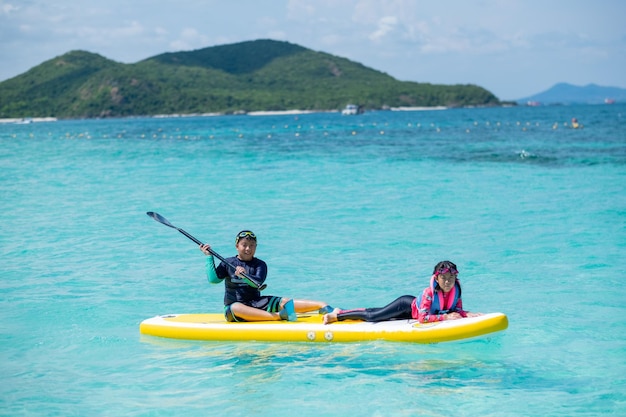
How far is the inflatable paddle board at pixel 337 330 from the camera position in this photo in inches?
291

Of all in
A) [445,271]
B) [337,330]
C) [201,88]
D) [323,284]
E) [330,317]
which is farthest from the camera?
[201,88]

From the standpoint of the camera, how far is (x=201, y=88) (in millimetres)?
160875

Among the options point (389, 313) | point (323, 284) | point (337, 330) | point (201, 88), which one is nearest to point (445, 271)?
point (389, 313)

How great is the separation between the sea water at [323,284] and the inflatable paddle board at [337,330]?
0.11 m

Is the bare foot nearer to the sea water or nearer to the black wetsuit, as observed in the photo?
the black wetsuit

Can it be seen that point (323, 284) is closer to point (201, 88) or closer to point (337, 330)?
point (337, 330)

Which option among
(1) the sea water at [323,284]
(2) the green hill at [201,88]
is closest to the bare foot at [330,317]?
(1) the sea water at [323,284]

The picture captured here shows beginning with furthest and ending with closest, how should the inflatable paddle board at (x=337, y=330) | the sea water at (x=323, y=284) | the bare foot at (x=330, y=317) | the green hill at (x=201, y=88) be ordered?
the green hill at (x=201, y=88), the bare foot at (x=330, y=317), the inflatable paddle board at (x=337, y=330), the sea water at (x=323, y=284)

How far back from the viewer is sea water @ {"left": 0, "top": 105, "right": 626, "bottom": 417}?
6.59 meters

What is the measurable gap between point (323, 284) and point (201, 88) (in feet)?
507

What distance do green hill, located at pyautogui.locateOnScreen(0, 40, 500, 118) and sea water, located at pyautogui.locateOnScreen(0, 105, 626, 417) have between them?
389ft

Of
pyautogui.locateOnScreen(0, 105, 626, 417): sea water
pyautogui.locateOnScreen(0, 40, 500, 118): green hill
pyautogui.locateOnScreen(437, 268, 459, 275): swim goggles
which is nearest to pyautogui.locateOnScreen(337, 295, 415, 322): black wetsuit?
pyautogui.locateOnScreen(0, 105, 626, 417): sea water

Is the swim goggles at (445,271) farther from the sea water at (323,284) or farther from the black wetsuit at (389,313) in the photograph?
the sea water at (323,284)

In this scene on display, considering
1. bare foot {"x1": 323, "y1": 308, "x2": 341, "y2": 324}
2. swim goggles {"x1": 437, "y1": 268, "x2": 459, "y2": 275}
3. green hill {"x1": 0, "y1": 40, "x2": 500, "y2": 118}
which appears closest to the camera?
swim goggles {"x1": 437, "y1": 268, "x2": 459, "y2": 275}
